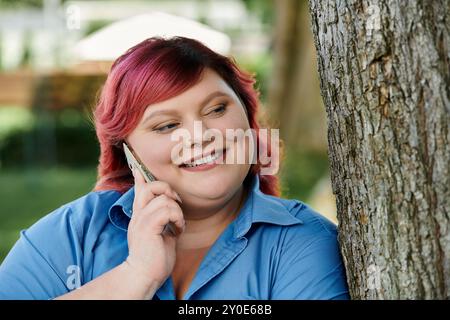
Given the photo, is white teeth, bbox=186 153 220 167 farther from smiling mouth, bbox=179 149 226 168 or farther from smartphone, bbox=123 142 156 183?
smartphone, bbox=123 142 156 183

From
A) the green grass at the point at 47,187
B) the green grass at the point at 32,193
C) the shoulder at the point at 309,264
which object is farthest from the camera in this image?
the green grass at the point at 47,187

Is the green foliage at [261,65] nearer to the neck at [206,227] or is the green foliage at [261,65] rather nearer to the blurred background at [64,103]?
the blurred background at [64,103]

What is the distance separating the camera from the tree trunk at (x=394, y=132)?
1971 mm

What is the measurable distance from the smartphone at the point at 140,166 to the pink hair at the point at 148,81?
0.05 m

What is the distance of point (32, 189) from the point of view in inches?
436

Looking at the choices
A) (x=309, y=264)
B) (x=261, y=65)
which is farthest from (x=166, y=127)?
(x=261, y=65)

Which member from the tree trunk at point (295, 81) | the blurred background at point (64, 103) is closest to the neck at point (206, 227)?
the blurred background at point (64, 103)

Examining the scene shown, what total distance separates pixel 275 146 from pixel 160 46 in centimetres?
72

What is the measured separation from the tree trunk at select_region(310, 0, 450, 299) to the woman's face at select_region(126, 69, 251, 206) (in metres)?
0.39

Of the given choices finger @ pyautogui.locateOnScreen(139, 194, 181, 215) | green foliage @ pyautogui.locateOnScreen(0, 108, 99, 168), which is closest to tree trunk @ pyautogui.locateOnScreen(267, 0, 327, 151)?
green foliage @ pyautogui.locateOnScreen(0, 108, 99, 168)

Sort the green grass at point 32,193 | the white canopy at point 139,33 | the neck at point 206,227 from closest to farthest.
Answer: the neck at point 206,227, the white canopy at point 139,33, the green grass at point 32,193

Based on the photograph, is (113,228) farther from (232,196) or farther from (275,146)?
(275,146)
